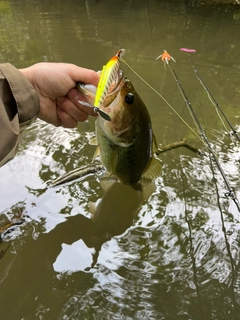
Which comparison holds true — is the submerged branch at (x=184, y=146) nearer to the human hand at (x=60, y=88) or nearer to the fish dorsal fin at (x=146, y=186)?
the fish dorsal fin at (x=146, y=186)

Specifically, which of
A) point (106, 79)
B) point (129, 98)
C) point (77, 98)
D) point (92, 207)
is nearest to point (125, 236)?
point (92, 207)

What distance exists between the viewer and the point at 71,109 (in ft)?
7.23

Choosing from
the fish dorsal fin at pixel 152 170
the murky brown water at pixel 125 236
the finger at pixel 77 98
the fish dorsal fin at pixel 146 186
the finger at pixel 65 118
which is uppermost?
the finger at pixel 77 98

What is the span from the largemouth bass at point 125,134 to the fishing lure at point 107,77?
5cm

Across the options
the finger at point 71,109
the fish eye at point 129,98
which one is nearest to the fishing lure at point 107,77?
the fish eye at point 129,98

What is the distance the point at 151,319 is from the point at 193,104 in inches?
135

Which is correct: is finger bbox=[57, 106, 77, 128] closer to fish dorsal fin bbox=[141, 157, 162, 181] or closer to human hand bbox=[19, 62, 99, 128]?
human hand bbox=[19, 62, 99, 128]

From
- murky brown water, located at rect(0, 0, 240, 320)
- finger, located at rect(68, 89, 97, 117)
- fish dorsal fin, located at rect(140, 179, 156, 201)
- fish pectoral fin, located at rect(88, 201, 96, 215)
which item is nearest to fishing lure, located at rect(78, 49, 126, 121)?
finger, located at rect(68, 89, 97, 117)

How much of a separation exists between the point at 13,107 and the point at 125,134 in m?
0.63

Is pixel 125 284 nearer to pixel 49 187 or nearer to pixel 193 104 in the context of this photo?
pixel 49 187

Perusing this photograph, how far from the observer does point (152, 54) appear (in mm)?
6902

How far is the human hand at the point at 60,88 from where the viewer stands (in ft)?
6.49

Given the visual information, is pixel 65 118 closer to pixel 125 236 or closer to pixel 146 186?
pixel 146 186

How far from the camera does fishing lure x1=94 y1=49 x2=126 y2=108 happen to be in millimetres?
1506
